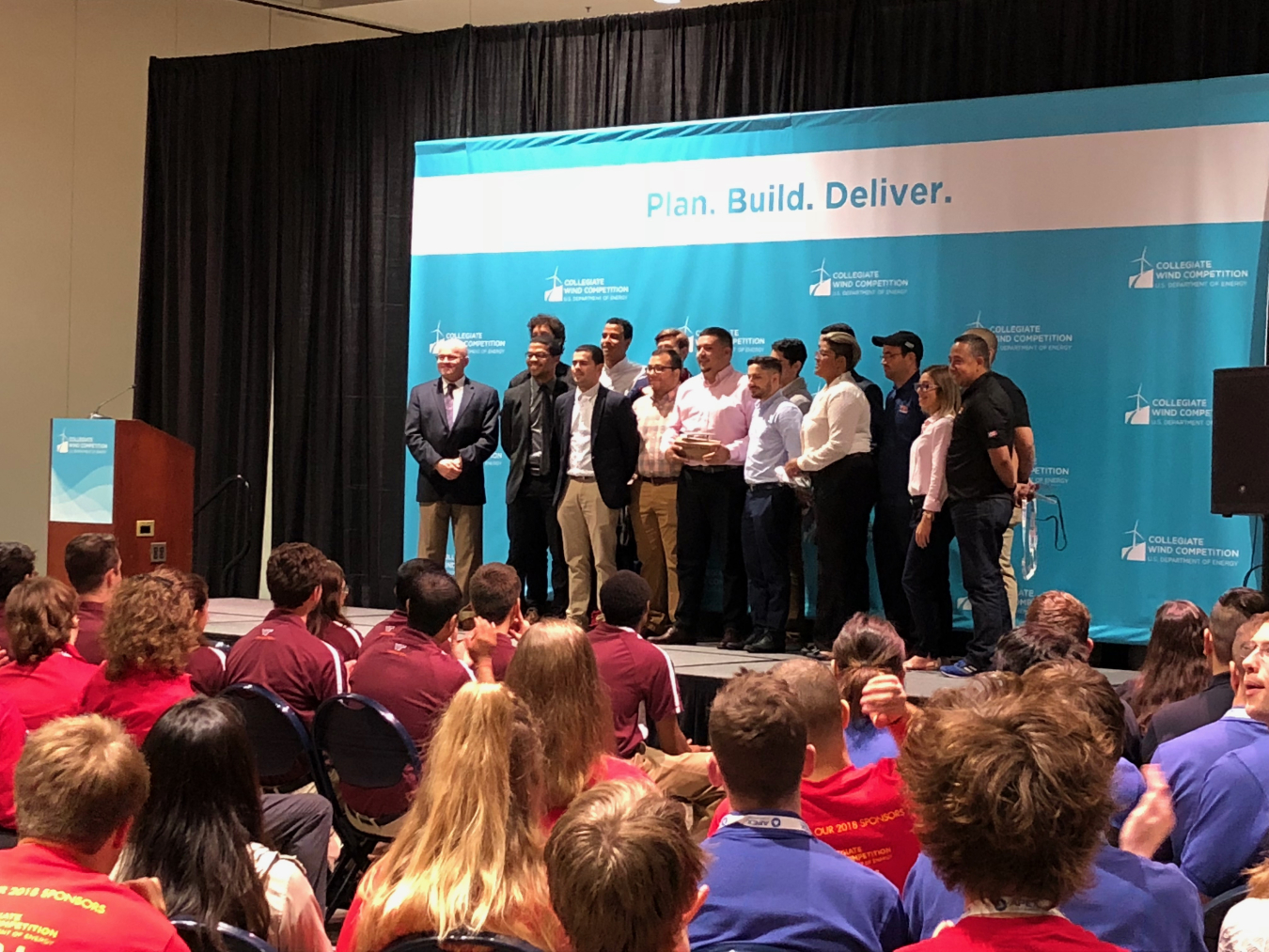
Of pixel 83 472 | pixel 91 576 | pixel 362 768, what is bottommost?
pixel 362 768

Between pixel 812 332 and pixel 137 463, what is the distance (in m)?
3.57

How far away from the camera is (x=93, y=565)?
4.55 metres

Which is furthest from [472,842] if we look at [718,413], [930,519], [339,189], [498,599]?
[339,189]

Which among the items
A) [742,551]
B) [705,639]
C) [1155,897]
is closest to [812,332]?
[742,551]

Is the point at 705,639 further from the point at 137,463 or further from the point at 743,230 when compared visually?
the point at 137,463

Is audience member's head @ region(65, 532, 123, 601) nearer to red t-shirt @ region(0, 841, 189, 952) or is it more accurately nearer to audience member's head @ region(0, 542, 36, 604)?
audience member's head @ region(0, 542, 36, 604)

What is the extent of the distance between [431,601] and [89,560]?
1357mm

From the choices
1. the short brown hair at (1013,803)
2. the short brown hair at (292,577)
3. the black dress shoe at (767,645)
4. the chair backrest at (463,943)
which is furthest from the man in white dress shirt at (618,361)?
the short brown hair at (1013,803)

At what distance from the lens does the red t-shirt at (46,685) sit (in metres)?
3.48

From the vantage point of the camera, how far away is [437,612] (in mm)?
3891

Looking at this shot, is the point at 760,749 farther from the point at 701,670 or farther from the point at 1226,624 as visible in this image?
the point at 701,670

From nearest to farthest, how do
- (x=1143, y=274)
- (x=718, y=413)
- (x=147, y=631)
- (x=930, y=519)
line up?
(x=147, y=631) → (x=930, y=519) → (x=1143, y=274) → (x=718, y=413)

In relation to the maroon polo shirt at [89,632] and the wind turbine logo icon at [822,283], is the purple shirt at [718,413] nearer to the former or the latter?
the wind turbine logo icon at [822,283]

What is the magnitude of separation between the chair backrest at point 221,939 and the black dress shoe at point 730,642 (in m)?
5.09
